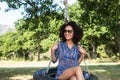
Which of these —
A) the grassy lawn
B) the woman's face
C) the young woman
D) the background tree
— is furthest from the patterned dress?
the background tree

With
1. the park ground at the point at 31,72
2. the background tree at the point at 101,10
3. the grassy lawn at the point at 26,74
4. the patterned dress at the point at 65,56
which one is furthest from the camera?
the background tree at the point at 101,10

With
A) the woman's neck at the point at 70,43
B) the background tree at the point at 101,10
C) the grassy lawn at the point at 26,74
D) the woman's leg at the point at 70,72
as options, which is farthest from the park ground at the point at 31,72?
the woman's leg at the point at 70,72

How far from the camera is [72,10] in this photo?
55.8 metres

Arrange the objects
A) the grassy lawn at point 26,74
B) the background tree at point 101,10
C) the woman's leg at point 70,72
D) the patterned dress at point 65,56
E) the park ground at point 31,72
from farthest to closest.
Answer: the background tree at point 101,10 < the park ground at point 31,72 < the grassy lawn at point 26,74 < the patterned dress at point 65,56 < the woman's leg at point 70,72

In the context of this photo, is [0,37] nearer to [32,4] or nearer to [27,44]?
[27,44]

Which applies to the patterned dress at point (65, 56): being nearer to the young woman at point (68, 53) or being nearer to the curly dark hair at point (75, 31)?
the young woman at point (68, 53)

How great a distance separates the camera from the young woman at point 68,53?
629 centimetres

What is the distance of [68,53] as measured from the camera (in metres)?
6.41

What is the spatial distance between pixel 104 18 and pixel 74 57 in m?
12.5

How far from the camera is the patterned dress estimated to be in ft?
20.9

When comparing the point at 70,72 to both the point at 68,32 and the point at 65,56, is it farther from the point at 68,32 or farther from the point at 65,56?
the point at 68,32

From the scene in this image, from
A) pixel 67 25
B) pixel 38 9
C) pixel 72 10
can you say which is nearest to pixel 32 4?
pixel 38 9

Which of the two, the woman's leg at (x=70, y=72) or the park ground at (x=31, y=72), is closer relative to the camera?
the woman's leg at (x=70, y=72)

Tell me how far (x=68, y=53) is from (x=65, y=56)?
84mm
